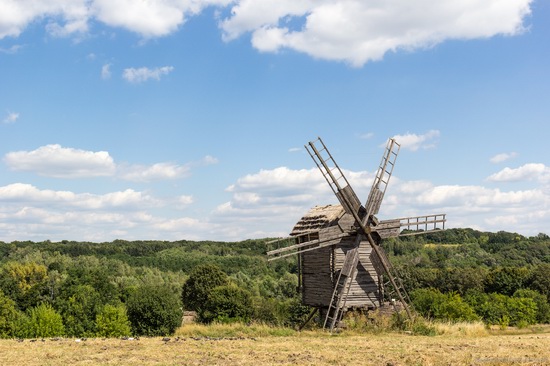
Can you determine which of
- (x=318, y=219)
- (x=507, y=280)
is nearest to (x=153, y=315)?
(x=318, y=219)

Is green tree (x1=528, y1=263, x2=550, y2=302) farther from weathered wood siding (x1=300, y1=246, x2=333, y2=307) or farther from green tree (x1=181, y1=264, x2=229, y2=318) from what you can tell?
weathered wood siding (x1=300, y1=246, x2=333, y2=307)

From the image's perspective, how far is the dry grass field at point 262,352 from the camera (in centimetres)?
1539

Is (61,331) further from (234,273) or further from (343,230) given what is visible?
(234,273)

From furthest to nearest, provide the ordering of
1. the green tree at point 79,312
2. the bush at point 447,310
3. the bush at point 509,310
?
the bush at point 509,310, the green tree at point 79,312, the bush at point 447,310

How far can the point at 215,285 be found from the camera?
62594 millimetres

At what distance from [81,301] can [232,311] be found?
38.1 ft

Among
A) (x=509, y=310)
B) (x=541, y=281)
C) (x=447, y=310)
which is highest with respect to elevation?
(x=541, y=281)

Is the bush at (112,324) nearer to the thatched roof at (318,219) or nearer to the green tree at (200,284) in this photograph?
the thatched roof at (318,219)

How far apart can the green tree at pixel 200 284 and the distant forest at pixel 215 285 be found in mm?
121

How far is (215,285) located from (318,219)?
3577 centimetres

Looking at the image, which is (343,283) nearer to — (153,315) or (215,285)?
(153,315)

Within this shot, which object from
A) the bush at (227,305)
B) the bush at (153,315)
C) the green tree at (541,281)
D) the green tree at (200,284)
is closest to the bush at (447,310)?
the bush at (227,305)

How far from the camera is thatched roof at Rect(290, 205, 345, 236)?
94.2 feet

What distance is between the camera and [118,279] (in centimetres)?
8019
